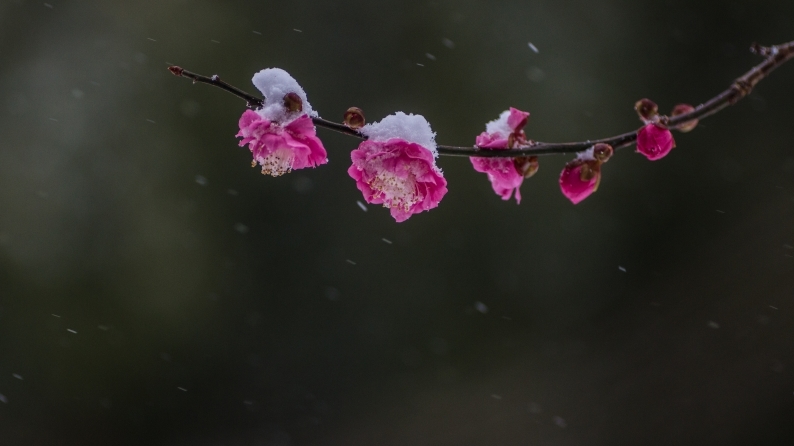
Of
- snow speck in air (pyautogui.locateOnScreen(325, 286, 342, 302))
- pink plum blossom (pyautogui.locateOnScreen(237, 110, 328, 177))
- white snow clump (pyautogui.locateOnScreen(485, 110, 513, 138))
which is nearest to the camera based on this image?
pink plum blossom (pyautogui.locateOnScreen(237, 110, 328, 177))


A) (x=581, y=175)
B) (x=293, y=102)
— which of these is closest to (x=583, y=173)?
(x=581, y=175)

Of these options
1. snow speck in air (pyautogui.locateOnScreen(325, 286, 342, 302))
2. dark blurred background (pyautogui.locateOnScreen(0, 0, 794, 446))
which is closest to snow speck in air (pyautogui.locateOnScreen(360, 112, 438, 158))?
dark blurred background (pyautogui.locateOnScreen(0, 0, 794, 446))

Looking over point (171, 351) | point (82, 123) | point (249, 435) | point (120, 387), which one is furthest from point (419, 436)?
point (82, 123)

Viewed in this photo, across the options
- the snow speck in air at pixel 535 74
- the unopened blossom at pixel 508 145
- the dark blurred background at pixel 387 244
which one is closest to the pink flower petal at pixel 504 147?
the unopened blossom at pixel 508 145

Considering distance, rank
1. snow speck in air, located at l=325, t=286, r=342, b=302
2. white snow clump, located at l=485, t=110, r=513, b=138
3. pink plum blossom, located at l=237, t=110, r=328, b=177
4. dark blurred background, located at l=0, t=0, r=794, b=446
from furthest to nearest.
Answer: snow speck in air, located at l=325, t=286, r=342, b=302
dark blurred background, located at l=0, t=0, r=794, b=446
white snow clump, located at l=485, t=110, r=513, b=138
pink plum blossom, located at l=237, t=110, r=328, b=177

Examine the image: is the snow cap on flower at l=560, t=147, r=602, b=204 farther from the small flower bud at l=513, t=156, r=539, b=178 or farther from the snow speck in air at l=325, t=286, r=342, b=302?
the snow speck in air at l=325, t=286, r=342, b=302

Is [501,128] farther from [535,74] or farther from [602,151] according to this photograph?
[535,74]

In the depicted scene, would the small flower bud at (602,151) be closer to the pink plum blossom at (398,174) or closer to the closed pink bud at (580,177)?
the closed pink bud at (580,177)
